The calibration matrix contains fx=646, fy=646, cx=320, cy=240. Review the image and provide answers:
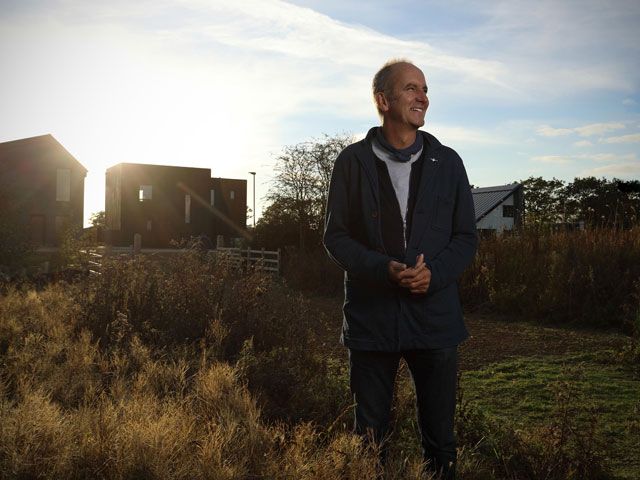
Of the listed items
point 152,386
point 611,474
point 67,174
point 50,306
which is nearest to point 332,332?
point 50,306

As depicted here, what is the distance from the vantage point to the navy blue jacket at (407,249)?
2717 millimetres

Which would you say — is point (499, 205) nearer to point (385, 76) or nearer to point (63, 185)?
point (63, 185)

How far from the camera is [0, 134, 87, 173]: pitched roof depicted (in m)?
34.1

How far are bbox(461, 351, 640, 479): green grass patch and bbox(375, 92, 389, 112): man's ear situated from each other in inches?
97.8

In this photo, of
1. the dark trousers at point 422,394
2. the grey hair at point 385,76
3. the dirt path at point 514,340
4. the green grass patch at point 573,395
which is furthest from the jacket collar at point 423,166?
the dirt path at point 514,340

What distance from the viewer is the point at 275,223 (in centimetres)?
2406

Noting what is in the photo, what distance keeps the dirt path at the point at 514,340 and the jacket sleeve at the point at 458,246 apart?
507 cm

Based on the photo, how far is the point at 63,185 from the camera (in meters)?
35.0

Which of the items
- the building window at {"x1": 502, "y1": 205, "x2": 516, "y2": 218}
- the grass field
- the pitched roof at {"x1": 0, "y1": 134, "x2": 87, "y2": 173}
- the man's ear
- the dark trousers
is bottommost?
the grass field

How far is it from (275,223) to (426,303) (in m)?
21.4

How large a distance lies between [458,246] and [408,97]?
680 millimetres

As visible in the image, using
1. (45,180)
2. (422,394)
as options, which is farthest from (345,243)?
(45,180)

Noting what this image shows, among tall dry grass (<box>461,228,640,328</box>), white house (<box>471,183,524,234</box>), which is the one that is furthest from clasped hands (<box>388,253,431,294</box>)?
white house (<box>471,183,524,234</box>)

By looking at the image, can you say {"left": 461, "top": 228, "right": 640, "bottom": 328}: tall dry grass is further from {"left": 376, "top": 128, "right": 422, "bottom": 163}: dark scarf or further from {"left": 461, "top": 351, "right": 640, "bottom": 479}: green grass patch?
{"left": 376, "top": 128, "right": 422, "bottom": 163}: dark scarf
